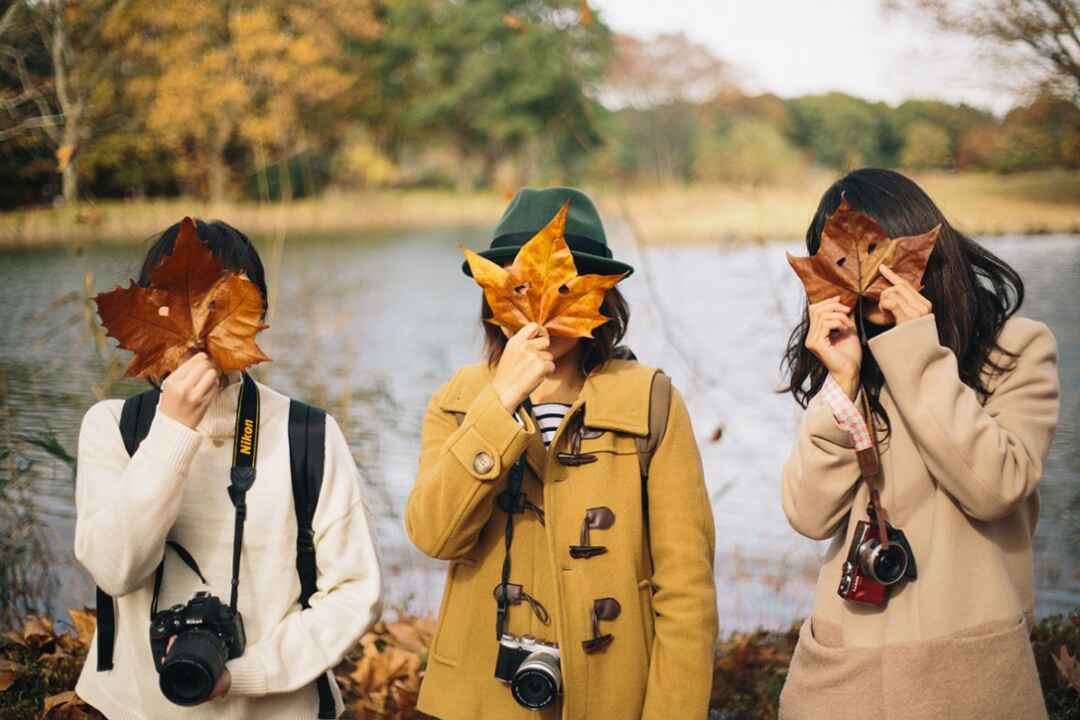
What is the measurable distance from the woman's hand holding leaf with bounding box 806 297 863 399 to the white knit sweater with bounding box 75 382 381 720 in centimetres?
102

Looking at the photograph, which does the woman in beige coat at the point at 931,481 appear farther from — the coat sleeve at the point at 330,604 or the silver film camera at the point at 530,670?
the coat sleeve at the point at 330,604

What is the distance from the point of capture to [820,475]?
1983mm

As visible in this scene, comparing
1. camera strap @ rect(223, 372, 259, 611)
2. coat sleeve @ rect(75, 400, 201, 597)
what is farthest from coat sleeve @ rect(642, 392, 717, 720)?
coat sleeve @ rect(75, 400, 201, 597)

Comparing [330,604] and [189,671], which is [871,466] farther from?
[189,671]

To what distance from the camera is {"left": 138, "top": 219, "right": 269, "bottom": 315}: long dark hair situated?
1958 millimetres

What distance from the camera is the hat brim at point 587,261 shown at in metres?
2.06

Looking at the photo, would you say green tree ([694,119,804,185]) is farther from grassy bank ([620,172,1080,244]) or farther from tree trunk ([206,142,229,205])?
tree trunk ([206,142,229,205])

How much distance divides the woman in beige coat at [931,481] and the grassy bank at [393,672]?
144cm

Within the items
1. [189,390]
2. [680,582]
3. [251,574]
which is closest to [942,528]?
[680,582]

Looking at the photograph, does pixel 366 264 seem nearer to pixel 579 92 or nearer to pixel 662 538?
pixel 579 92

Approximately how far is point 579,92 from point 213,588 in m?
5.03

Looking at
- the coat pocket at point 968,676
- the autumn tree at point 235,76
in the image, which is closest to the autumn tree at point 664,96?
the autumn tree at point 235,76

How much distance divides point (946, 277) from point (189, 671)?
1.66 meters

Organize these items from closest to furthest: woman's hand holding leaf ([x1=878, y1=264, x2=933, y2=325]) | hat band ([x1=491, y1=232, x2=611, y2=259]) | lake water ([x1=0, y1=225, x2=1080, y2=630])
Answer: woman's hand holding leaf ([x1=878, y1=264, x2=933, y2=325]) < hat band ([x1=491, y1=232, x2=611, y2=259]) < lake water ([x1=0, y1=225, x2=1080, y2=630])
